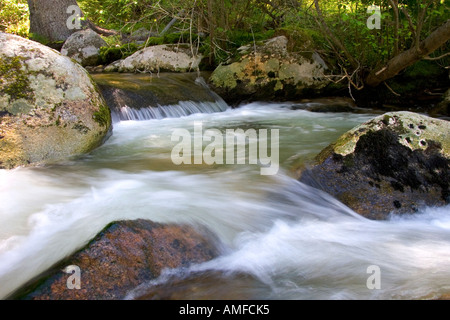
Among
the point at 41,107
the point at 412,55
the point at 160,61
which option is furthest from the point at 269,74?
the point at 41,107

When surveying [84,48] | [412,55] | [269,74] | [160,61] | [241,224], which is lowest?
[241,224]

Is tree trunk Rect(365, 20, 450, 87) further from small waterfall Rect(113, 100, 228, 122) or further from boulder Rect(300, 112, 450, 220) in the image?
small waterfall Rect(113, 100, 228, 122)

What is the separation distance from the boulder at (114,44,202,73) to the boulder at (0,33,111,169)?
16.9 feet

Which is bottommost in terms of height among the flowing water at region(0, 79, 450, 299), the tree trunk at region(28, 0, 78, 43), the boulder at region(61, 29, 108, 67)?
the flowing water at region(0, 79, 450, 299)

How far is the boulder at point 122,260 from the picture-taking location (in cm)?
187

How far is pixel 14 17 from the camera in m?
15.1

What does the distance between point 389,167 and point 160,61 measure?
7.74 m

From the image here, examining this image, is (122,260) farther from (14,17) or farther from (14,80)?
(14,17)

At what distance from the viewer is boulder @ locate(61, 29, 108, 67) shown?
1102 centimetres

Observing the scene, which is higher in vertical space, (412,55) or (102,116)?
(412,55)

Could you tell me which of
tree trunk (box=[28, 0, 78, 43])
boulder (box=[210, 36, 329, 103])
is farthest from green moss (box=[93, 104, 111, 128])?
tree trunk (box=[28, 0, 78, 43])
